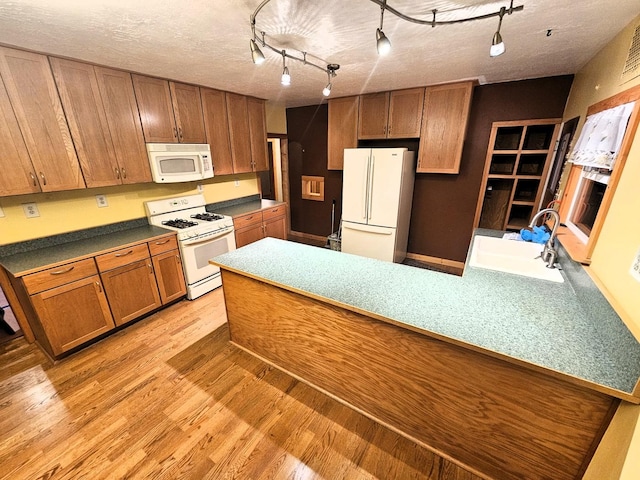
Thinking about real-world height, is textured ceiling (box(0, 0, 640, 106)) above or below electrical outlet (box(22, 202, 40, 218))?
above

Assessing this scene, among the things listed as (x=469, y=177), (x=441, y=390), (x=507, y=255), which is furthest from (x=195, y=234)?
(x=469, y=177)

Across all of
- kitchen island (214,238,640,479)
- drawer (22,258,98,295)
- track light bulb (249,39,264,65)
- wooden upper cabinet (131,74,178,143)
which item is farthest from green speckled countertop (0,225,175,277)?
track light bulb (249,39,264,65)

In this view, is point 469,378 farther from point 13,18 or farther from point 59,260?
point 13,18

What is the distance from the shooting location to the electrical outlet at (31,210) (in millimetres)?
2141

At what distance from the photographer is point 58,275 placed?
1.95 meters

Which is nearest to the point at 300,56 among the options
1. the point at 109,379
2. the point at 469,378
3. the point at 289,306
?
the point at 289,306

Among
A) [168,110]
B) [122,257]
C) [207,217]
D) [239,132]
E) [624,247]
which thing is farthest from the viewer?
[239,132]

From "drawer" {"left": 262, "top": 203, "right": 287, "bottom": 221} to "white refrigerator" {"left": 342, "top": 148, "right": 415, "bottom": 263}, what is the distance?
1.01m

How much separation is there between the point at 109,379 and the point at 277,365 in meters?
1.26

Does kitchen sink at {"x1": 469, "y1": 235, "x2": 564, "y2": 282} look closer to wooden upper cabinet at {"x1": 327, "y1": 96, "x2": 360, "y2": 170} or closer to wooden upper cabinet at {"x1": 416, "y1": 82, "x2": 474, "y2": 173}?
wooden upper cabinet at {"x1": 416, "y1": 82, "x2": 474, "y2": 173}

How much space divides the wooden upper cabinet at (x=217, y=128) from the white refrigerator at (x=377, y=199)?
1.55 m

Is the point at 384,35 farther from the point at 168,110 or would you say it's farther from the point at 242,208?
the point at 242,208

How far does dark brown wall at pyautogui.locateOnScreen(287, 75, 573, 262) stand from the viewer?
9.33ft

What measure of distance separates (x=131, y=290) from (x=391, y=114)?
353 centimetres
